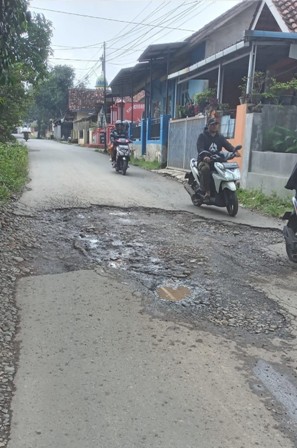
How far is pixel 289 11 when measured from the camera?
12297 millimetres

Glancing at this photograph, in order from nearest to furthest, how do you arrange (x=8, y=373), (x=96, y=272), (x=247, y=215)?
(x=8, y=373), (x=96, y=272), (x=247, y=215)

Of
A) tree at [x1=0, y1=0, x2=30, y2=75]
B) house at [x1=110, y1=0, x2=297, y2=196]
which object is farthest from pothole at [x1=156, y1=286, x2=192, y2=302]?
house at [x1=110, y1=0, x2=297, y2=196]

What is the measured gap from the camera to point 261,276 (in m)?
4.76

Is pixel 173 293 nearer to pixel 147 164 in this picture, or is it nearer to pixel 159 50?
pixel 147 164

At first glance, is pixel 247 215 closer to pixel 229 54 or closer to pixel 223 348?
pixel 223 348

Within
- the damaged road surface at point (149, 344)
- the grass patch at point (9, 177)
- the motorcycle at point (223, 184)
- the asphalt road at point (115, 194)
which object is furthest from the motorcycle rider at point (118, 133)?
the damaged road surface at point (149, 344)

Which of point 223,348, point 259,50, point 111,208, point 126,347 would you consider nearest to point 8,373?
point 126,347

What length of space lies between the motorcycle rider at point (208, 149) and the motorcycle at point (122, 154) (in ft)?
19.4

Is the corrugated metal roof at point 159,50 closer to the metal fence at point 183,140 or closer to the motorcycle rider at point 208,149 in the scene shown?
the metal fence at point 183,140

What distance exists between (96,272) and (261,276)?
5.80 ft

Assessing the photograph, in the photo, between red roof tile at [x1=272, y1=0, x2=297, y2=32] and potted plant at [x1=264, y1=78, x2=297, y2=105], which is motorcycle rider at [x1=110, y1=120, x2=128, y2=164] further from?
red roof tile at [x1=272, y1=0, x2=297, y2=32]

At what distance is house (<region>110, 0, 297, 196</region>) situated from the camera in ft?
34.4

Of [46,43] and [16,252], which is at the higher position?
[46,43]

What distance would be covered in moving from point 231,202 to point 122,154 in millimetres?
6894
